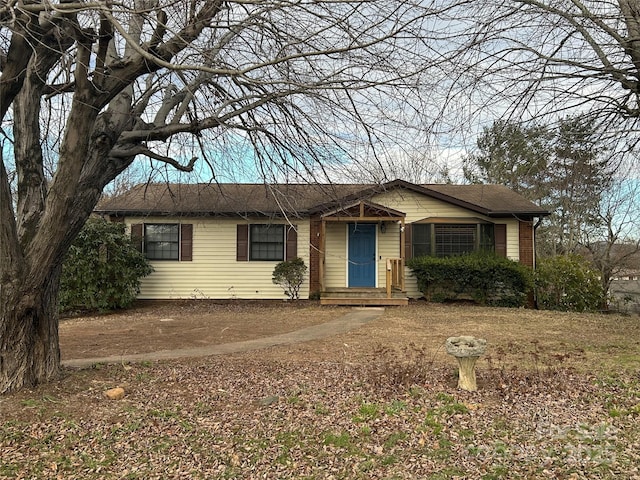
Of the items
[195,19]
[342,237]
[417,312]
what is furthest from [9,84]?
[342,237]

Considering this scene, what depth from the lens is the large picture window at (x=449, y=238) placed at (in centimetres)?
1500

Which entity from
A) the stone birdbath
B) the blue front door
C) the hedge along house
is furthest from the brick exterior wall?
the stone birdbath

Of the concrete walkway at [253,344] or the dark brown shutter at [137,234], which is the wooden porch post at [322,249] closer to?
the concrete walkway at [253,344]

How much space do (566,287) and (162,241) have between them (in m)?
12.7

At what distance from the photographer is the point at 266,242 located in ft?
49.6

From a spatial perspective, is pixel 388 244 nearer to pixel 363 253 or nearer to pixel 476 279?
pixel 363 253

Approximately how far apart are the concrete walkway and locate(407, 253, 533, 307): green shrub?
3146 mm

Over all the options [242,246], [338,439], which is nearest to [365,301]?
[242,246]

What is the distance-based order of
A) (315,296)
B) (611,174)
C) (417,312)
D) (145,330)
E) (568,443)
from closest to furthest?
(568,443) → (611,174) → (145,330) → (417,312) → (315,296)

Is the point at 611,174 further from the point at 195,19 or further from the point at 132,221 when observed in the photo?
the point at 132,221

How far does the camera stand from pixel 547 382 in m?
5.48

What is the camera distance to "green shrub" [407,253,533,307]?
551 inches

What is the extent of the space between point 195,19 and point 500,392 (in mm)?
5080

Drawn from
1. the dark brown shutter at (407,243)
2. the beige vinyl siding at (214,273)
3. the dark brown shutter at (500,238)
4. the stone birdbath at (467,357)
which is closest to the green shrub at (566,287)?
the dark brown shutter at (500,238)
